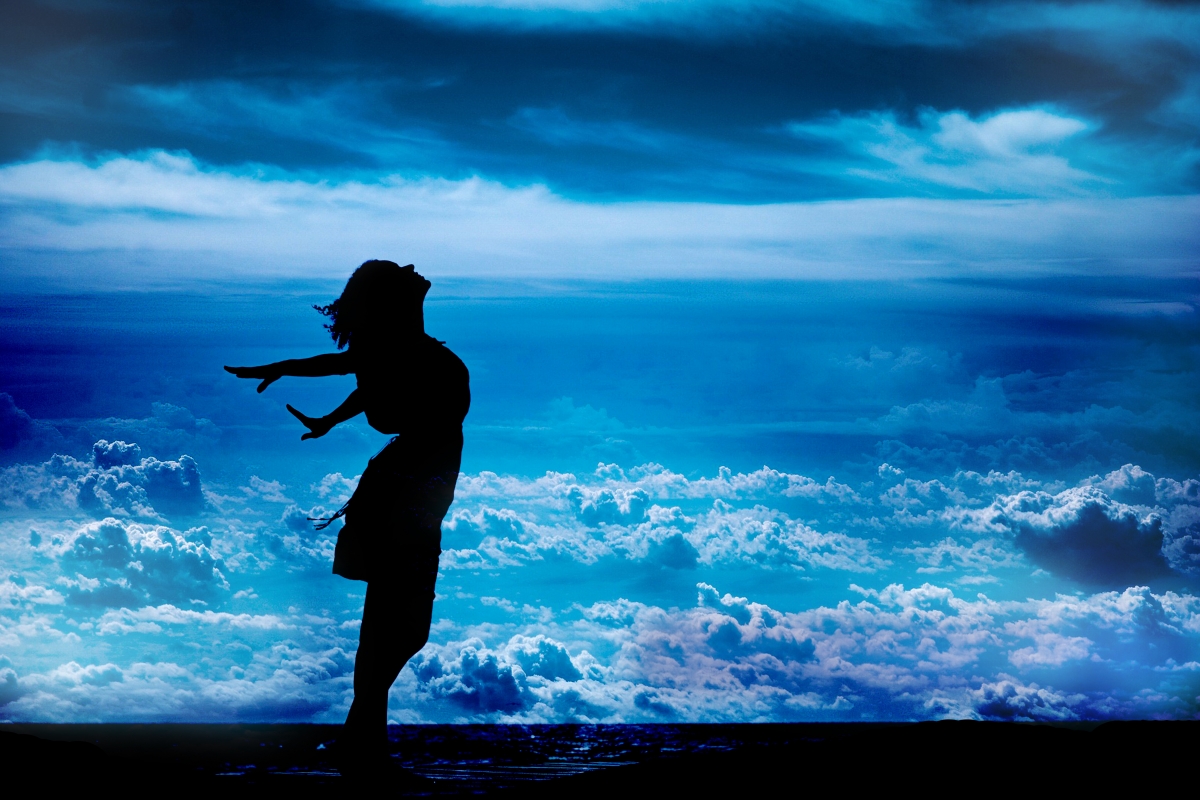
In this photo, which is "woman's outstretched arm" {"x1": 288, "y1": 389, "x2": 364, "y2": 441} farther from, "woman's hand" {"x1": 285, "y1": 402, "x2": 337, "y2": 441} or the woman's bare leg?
the woman's bare leg

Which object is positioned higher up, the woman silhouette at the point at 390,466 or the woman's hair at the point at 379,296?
the woman's hair at the point at 379,296

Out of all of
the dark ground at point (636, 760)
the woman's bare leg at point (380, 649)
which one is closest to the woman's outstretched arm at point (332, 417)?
the woman's bare leg at point (380, 649)

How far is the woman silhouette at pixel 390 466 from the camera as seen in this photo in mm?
5184

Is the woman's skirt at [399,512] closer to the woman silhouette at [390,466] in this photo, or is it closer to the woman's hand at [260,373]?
the woman silhouette at [390,466]

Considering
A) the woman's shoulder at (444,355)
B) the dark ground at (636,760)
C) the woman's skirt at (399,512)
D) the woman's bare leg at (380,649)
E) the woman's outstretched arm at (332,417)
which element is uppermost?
the woman's shoulder at (444,355)

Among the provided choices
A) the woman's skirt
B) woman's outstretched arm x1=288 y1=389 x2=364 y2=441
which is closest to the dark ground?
the woman's skirt

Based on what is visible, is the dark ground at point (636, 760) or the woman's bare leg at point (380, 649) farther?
the woman's bare leg at point (380, 649)

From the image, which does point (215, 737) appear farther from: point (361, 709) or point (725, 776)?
point (725, 776)

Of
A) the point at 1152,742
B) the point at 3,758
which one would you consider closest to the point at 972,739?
the point at 1152,742

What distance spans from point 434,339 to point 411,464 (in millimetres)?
792

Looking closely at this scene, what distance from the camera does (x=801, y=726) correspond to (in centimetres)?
679

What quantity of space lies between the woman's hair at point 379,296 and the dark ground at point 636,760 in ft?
8.76

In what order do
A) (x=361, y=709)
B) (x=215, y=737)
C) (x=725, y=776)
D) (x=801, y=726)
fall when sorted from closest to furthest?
1. (x=725, y=776)
2. (x=361, y=709)
3. (x=215, y=737)
4. (x=801, y=726)

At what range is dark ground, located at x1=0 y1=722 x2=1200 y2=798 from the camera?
461 centimetres
